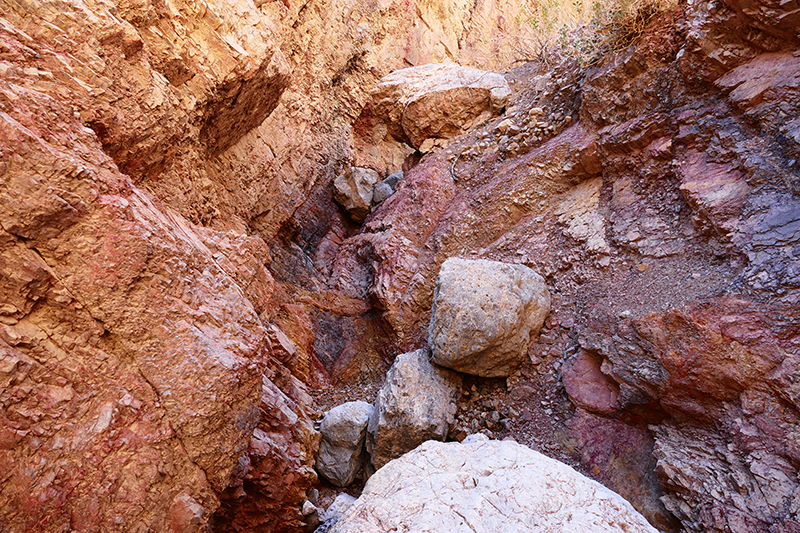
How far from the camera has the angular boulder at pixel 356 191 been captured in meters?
8.22

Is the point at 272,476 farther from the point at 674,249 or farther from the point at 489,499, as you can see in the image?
the point at 674,249

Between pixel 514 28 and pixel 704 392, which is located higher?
pixel 514 28

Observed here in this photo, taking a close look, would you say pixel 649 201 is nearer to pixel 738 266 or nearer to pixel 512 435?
pixel 738 266

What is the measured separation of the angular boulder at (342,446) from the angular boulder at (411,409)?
134 millimetres

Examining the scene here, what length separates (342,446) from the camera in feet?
13.8

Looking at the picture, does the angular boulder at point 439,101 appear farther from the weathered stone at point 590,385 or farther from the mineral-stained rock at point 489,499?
the mineral-stained rock at point 489,499

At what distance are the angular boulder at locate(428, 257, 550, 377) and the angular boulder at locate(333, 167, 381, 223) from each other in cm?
408

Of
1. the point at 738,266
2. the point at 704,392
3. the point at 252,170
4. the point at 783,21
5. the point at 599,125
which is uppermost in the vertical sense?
the point at 252,170

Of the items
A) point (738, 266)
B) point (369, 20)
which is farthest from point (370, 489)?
point (369, 20)

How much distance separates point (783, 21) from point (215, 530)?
20.1 feet

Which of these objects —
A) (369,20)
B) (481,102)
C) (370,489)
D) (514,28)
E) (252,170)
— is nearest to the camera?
(370,489)

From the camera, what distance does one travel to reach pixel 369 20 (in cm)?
995

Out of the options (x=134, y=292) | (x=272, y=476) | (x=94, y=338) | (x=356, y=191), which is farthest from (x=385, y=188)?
(x=94, y=338)

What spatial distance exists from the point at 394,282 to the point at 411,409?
222cm
